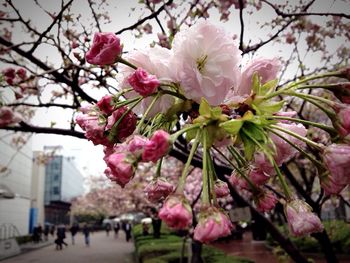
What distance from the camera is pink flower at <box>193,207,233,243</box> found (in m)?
0.64

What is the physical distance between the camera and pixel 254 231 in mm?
22703

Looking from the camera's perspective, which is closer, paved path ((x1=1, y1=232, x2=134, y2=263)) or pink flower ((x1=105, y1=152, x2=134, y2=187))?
pink flower ((x1=105, y1=152, x2=134, y2=187))

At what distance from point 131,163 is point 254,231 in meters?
23.4

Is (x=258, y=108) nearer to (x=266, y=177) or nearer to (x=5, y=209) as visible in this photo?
(x=266, y=177)

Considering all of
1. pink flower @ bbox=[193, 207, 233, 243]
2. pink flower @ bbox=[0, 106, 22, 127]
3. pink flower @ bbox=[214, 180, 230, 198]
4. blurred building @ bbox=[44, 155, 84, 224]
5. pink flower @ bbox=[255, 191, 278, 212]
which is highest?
blurred building @ bbox=[44, 155, 84, 224]

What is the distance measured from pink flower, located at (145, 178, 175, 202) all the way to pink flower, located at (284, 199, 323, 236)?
0.26 m

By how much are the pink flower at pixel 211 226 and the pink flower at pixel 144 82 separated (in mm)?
268

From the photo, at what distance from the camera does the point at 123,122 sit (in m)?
0.82

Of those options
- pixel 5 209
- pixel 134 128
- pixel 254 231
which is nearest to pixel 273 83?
pixel 134 128

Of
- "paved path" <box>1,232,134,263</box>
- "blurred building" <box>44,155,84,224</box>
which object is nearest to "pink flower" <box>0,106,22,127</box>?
"paved path" <box>1,232,134,263</box>

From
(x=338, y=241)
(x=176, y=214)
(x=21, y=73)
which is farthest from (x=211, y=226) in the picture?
(x=338, y=241)

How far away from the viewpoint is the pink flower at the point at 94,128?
794 millimetres

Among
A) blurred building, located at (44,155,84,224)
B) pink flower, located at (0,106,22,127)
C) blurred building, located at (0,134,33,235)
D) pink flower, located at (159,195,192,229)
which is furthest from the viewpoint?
blurred building, located at (44,155,84,224)

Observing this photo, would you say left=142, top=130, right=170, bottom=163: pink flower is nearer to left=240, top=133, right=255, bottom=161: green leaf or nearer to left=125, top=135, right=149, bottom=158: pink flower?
left=125, top=135, right=149, bottom=158: pink flower
